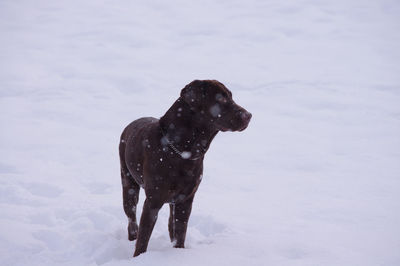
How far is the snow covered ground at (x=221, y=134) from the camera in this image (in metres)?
4.24

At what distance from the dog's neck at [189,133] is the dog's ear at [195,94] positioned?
0.21 ft

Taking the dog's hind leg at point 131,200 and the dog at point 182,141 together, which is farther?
the dog's hind leg at point 131,200

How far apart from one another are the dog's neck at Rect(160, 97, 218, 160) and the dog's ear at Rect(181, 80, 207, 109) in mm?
64

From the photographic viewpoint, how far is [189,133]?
3.41 meters

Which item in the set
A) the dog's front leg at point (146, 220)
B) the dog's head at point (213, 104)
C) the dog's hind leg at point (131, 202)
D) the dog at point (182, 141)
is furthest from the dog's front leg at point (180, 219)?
the dog's head at point (213, 104)

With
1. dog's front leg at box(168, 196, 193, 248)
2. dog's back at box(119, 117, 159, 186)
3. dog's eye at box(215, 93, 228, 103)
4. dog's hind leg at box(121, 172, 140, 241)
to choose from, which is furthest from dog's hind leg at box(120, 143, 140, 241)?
dog's eye at box(215, 93, 228, 103)

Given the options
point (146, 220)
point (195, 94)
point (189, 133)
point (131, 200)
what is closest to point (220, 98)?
point (195, 94)

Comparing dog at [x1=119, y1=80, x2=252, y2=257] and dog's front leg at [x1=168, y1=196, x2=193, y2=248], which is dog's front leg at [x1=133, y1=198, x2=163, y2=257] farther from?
dog's front leg at [x1=168, y1=196, x2=193, y2=248]

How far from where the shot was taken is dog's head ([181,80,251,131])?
3.29 meters

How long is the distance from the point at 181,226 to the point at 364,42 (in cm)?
1420

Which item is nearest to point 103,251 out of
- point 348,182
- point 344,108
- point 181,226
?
point 181,226

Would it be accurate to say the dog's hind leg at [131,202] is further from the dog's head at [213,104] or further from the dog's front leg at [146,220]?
the dog's head at [213,104]

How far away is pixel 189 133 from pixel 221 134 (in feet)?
19.7

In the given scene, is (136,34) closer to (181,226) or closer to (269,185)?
(269,185)
